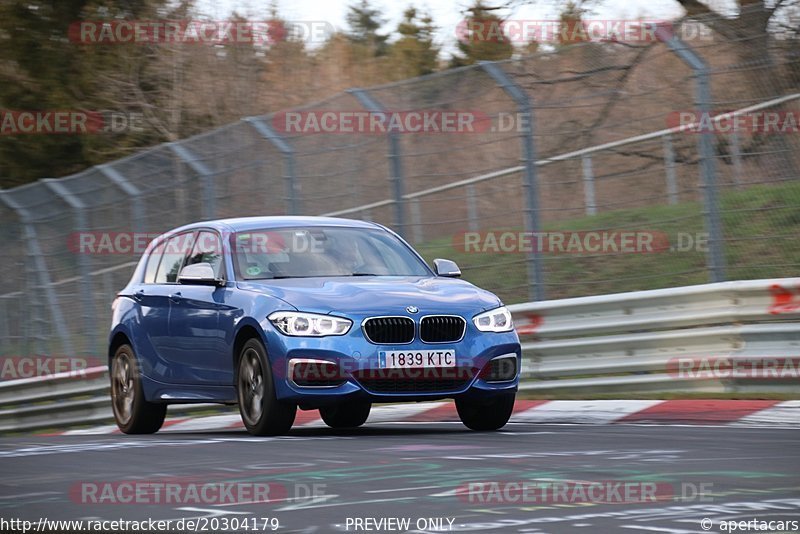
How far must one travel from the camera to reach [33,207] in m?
19.7

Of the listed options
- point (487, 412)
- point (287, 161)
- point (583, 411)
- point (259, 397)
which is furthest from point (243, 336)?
point (287, 161)

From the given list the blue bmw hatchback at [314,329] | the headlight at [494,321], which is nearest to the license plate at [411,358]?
the blue bmw hatchback at [314,329]

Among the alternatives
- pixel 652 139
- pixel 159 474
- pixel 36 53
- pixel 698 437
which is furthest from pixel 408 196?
pixel 36 53

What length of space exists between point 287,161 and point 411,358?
630cm

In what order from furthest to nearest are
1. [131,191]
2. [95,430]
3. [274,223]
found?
[131,191]
[95,430]
[274,223]

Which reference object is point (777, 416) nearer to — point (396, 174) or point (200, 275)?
point (200, 275)

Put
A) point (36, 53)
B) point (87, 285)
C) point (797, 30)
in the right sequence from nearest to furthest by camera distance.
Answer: point (797, 30) → point (87, 285) → point (36, 53)

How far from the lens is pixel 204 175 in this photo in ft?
55.8

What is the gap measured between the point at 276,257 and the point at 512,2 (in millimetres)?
10415

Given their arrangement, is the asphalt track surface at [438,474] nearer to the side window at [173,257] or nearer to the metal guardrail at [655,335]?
the metal guardrail at [655,335]

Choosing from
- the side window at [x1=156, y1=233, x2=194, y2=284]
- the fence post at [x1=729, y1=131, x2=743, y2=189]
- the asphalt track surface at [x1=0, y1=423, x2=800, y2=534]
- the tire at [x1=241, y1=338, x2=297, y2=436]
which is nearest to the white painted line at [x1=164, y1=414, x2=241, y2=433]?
the side window at [x1=156, y1=233, x2=194, y2=284]

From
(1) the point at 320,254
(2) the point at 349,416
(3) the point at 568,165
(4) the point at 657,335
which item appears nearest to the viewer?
(1) the point at 320,254

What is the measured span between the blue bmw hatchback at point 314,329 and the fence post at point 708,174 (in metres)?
1.97

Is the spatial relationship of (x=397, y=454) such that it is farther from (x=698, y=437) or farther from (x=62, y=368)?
(x=62, y=368)
